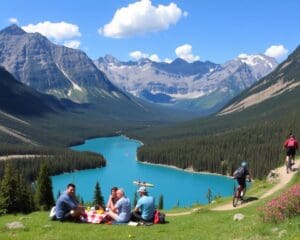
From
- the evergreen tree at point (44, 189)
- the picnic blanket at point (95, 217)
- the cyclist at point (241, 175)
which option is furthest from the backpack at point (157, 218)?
the evergreen tree at point (44, 189)

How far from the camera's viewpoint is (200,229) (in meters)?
32.1

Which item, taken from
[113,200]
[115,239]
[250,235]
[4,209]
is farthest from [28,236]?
[4,209]

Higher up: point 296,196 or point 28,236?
point 296,196

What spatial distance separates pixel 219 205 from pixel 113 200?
17.6 m

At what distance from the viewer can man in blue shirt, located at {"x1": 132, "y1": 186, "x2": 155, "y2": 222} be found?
34.7m

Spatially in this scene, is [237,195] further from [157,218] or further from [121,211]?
[121,211]

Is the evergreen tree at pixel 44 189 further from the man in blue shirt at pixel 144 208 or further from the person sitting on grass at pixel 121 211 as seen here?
the man in blue shirt at pixel 144 208

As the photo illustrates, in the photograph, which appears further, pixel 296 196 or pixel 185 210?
pixel 185 210

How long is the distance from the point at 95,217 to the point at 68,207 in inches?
80.1

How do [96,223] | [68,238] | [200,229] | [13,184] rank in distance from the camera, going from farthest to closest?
[13,184] → [96,223] → [200,229] → [68,238]

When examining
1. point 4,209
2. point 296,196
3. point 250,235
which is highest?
point 296,196

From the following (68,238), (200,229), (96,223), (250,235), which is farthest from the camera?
(96,223)

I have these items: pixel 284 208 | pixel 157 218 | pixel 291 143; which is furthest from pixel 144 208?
pixel 291 143

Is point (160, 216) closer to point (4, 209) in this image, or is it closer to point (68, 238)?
point (68, 238)
